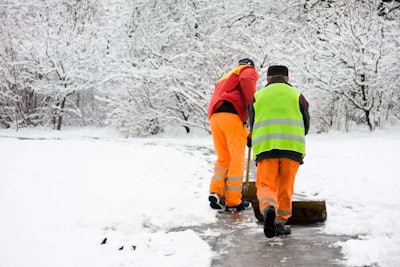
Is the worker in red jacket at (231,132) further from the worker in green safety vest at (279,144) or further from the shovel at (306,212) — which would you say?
the worker in green safety vest at (279,144)

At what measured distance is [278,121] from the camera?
4160mm

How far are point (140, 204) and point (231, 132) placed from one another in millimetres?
1342

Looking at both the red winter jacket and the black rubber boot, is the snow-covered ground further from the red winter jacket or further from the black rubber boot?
the red winter jacket

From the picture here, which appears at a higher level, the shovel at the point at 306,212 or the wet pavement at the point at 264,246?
the shovel at the point at 306,212

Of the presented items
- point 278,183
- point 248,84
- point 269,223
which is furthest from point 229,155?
point 269,223

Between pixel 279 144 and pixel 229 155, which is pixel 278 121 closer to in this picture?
pixel 279 144

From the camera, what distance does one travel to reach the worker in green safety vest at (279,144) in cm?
410

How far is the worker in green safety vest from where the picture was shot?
4.10 m

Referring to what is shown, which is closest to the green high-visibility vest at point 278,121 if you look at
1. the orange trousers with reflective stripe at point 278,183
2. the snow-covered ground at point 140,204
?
the orange trousers with reflective stripe at point 278,183

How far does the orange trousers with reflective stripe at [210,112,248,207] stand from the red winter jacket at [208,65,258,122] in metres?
0.11

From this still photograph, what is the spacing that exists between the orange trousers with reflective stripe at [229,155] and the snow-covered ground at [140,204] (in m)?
0.30

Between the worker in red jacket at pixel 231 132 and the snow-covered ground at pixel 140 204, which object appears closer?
the snow-covered ground at pixel 140 204

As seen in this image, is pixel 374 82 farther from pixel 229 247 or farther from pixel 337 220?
pixel 229 247

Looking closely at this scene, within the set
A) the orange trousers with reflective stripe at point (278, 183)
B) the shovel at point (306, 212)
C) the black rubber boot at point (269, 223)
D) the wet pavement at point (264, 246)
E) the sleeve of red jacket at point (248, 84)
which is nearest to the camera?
the wet pavement at point (264, 246)
